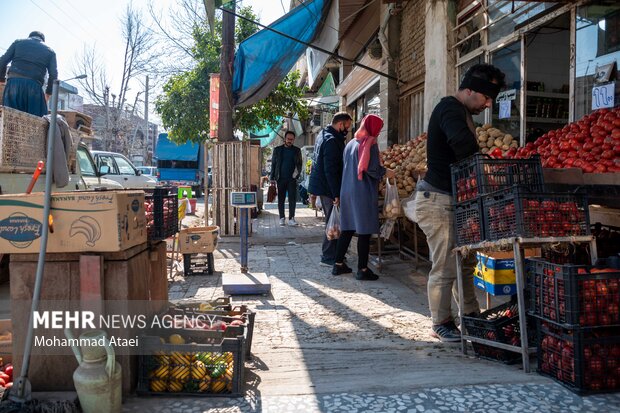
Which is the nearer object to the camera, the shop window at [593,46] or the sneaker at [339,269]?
the shop window at [593,46]

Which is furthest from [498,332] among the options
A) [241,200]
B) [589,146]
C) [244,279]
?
[241,200]

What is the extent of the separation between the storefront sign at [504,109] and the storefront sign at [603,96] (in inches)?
60.7

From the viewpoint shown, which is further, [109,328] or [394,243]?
[394,243]

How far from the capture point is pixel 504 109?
6.59 m

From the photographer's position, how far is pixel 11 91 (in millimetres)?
7004

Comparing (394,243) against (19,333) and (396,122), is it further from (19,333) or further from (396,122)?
(19,333)

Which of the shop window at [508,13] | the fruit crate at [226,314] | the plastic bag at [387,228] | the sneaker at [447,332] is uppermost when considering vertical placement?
the shop window at [508,13]

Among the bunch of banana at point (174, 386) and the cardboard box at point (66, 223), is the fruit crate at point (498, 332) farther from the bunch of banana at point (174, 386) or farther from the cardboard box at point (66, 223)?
the cardboard box at point (66, 223)

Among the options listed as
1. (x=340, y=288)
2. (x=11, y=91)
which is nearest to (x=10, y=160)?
(x=11, y=91)

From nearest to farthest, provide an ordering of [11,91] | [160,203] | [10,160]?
[160,203] → [10,160] → [11,91]

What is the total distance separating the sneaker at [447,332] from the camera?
402 cm

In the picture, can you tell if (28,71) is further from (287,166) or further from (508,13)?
(508,13)

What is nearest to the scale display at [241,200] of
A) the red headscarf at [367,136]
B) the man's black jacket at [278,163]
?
the red headscarf at [367,136]

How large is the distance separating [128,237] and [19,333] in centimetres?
84
